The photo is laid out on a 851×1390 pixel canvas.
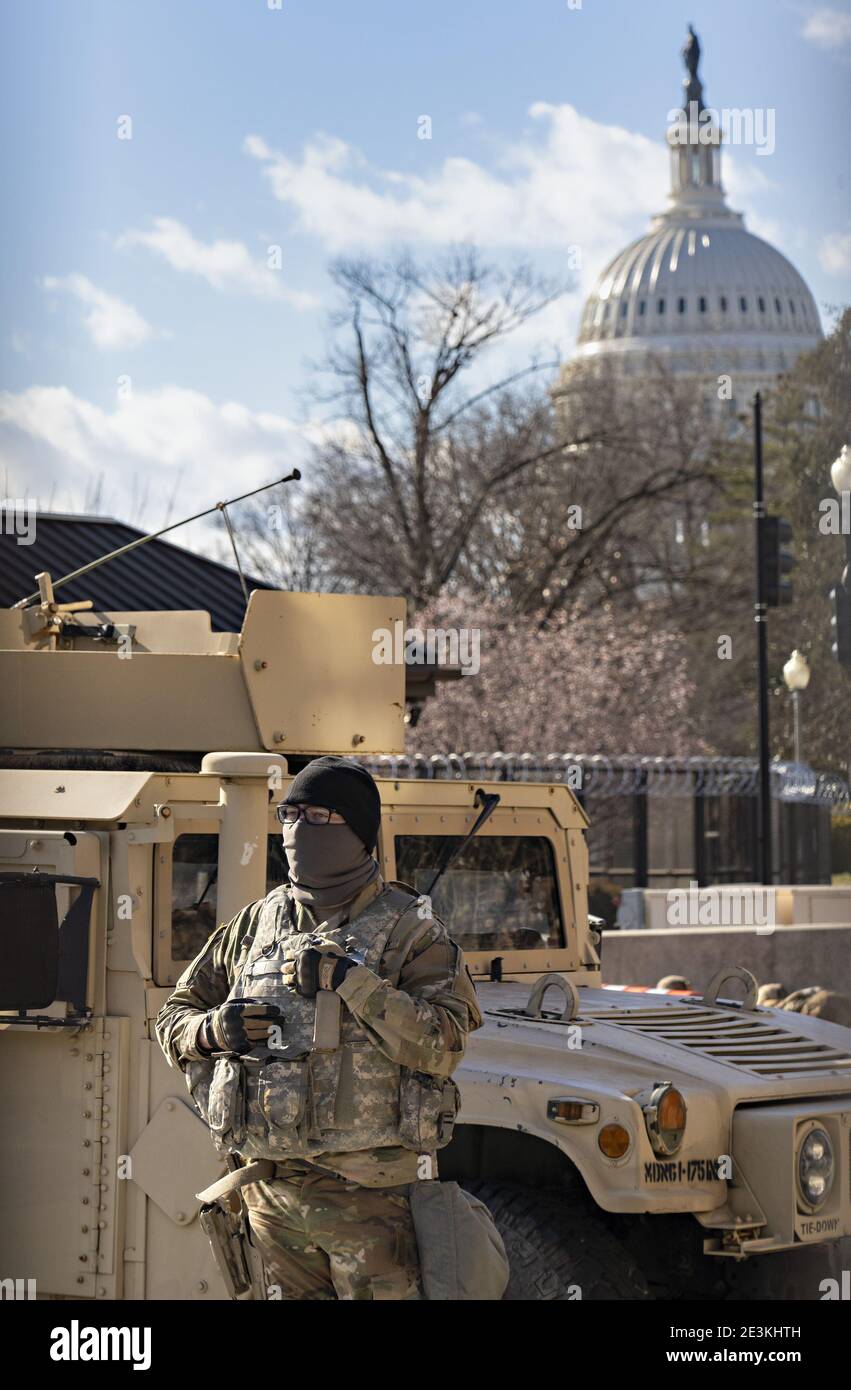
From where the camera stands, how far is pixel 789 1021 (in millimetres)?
6117

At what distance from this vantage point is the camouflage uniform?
3.99m

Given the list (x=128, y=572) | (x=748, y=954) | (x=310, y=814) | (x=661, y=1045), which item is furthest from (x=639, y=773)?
(x=310, y=814)

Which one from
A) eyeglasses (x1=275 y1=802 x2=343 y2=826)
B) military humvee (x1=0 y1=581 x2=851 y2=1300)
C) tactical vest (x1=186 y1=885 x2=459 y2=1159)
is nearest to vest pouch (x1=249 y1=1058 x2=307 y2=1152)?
tactical vest (x1=186 y1=885 x2=459 y2=1159)

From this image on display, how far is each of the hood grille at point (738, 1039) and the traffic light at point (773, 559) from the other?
467 inches

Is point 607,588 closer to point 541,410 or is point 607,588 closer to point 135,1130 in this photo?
point 541,410

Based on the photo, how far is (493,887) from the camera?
20.3 ft

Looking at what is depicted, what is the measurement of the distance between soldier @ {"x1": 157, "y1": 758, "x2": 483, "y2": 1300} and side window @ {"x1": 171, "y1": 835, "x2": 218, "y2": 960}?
41.6 inches

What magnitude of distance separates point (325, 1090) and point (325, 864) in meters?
0.47

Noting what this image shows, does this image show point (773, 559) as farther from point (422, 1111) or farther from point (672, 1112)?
point (422, 1111)

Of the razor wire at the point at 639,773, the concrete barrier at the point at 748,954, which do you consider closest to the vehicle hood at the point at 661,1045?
the concrete barrier at the point at 748,954

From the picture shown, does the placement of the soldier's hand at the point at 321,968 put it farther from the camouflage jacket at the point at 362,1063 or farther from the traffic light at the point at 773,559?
the traffic light at the point at 773,559

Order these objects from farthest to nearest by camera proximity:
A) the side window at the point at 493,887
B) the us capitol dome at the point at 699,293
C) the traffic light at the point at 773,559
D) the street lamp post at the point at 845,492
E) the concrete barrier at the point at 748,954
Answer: the us capitol dome at the point at 699,293, the traffic light at the point at 773,559, the concrete barrier at the point at 748,954, the street lamp post at the point at 845,492, the side window at the point at 493,887

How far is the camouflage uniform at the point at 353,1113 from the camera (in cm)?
399
